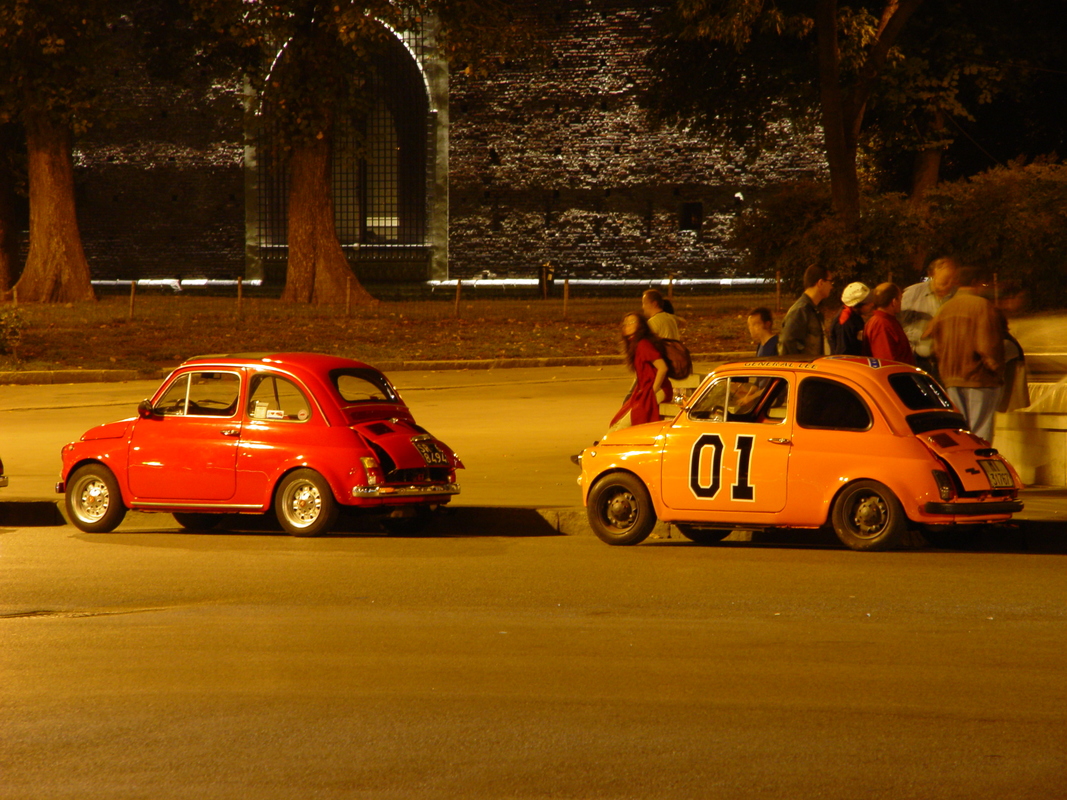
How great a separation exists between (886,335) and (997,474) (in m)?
2.14

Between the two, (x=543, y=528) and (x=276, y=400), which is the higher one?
(x=276, y=400)

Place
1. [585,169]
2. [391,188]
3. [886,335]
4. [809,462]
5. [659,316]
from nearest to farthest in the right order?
[809,462], [886,335], [659,316], [585,169], [391,188]

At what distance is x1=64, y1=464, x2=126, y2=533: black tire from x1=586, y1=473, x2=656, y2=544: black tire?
376 cm

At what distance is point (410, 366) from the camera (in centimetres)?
2689

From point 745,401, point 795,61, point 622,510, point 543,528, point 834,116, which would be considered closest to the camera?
point 745,401

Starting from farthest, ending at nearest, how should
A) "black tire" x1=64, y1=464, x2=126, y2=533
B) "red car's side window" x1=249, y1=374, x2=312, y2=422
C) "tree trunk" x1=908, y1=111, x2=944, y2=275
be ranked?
"tree trunk" x1=908, y1=111, x2=944, y2=275 → "black tire" x1=64, y1=464, x2=126, y2=533 → "red car's side window" x1=249, y1=374, x2=312, y2=422

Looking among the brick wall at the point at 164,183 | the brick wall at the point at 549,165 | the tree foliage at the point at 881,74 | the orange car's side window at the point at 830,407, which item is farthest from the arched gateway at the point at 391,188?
the orange car's side window at the point at 830,407

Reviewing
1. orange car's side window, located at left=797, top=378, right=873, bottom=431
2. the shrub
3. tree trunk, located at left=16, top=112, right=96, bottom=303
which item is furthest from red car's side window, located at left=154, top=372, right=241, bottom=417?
tree trunk, located at left=16, top=112, right=96, bottom=303

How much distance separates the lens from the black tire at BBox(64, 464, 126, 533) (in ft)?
38.3

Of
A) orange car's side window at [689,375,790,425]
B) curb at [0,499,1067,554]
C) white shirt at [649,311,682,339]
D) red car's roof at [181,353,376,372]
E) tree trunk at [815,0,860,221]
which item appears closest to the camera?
orange car's side window at [689,375,790,425]

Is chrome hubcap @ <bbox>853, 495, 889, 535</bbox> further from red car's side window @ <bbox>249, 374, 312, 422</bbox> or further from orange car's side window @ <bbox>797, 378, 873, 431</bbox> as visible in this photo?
red car's side window @ <bbox>249, 374, 312, 422</bbox>

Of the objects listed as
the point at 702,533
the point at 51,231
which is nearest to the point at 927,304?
the point at 702,533

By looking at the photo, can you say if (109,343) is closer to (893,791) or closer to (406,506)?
(406,506)

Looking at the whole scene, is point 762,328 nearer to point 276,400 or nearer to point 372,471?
point 372,471
